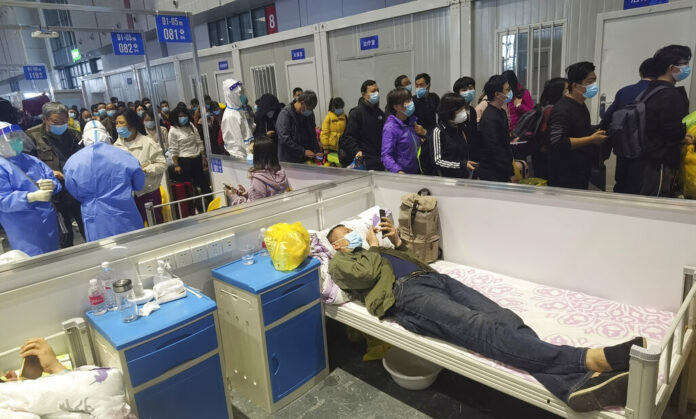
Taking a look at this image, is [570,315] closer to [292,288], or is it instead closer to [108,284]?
[292,288]

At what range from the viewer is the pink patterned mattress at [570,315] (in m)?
2.09

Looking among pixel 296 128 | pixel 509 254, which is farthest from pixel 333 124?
pixel 509 254

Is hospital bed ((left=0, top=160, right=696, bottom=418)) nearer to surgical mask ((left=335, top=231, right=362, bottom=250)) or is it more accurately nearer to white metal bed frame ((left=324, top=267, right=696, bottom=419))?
white metal bed frame ((left=324, top=267, right=696, bottom=419))

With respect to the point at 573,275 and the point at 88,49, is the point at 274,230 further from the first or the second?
the point at 88,49

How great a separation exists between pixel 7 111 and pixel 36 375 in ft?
13.5

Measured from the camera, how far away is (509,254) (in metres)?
2.79

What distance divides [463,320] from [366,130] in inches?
96.1

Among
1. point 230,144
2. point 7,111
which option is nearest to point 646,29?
point 230,144

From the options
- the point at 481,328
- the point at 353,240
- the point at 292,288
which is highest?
the point at 353,240

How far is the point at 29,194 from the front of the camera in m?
2.88

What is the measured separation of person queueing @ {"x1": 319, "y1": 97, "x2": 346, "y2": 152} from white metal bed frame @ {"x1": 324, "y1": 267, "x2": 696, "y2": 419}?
290 cm

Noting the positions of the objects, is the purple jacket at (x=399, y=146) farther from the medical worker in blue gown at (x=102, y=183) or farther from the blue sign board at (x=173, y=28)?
the blue sign board at (x=173, y=28)

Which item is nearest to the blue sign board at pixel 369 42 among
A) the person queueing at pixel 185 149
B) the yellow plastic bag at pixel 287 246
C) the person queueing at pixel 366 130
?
the person queueing at pixel 366 130

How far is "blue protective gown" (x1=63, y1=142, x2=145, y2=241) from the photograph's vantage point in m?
2.88
